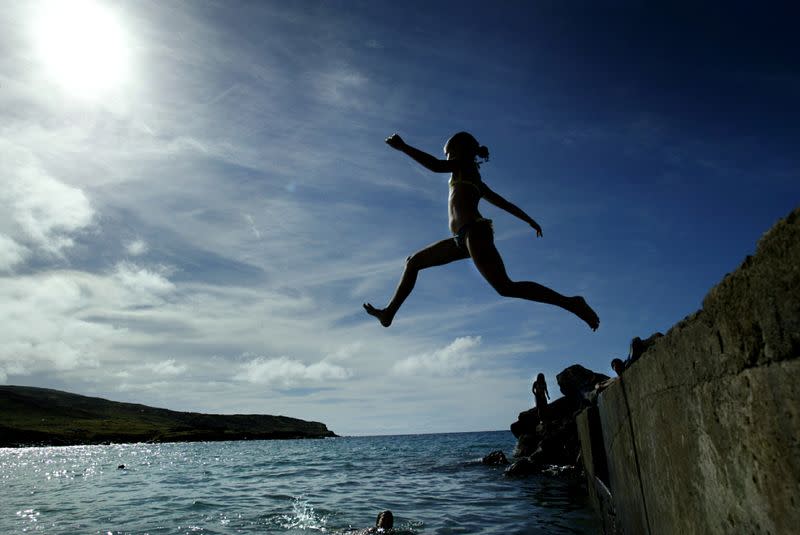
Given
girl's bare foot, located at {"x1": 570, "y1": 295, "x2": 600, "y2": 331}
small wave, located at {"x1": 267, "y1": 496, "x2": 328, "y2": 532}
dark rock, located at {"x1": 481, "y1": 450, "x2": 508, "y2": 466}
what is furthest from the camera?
dark rock, located at {"x1": 481, "y1": 450, "x2": 508, "y2": 466}

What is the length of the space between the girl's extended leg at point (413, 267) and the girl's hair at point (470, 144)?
0.85 metres

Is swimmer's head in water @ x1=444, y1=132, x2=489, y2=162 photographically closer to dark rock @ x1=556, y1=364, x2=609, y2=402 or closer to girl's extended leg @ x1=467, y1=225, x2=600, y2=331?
girl's extended leg @ x1=467, y1=225, x2=600, y2=331

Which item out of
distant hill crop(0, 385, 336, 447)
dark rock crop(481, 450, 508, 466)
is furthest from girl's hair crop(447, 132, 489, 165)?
distant hill crop(0, 385, 336, 447)

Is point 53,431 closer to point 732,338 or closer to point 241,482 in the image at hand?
point 241,482

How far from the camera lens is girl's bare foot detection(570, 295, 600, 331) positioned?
4.10 meters

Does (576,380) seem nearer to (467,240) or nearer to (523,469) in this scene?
(523,469)

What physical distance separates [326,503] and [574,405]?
46.6ft

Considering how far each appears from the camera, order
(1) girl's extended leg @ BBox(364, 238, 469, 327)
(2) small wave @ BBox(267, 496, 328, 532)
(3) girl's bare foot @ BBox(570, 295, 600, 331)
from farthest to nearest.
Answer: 1. (2) small wave @ BBox(267, 496, 328, 532)
2. (1) girl's extended leg @ BBox(364, 238, 469, 327)
3. (3) girl's bare foot @ BBox(570, 295, 600, 331)

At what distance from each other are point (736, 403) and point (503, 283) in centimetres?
212

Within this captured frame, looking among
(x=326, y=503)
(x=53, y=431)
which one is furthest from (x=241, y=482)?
(x=53, y=431)

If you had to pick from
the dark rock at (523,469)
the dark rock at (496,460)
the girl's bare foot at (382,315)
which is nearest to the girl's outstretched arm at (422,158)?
the girl's bare foot at (382,315)

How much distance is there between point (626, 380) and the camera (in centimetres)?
412

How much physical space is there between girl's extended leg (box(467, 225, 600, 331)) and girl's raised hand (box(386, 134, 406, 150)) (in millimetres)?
940

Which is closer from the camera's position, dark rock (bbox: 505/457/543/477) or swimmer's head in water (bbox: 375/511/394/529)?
swimmer's head in water (bbox: 375/511/394/529)
